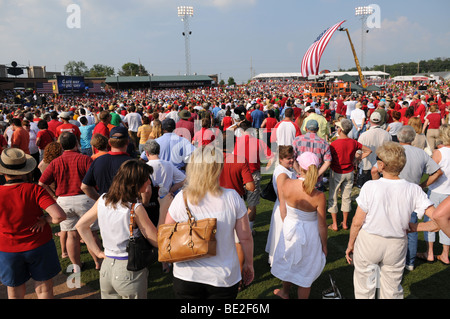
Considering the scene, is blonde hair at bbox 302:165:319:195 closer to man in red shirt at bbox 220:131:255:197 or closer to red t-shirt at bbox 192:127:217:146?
man in red shirt at bbox 220:131:255:197

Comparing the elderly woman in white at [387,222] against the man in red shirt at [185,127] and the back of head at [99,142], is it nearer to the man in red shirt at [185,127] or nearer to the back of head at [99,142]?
the back of head at [99,142]

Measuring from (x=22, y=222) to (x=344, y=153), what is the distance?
4.69 m

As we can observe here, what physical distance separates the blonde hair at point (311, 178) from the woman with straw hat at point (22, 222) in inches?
93.0

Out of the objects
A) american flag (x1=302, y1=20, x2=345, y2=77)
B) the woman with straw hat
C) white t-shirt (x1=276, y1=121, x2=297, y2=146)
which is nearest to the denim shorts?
the woman with straw hat

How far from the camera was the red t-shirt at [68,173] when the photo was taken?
387 cm

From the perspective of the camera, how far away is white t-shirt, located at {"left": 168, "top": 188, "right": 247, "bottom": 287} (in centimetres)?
216

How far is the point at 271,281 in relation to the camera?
4.00 meters

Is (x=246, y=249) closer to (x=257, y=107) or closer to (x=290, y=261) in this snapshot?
(x=290, y=261)

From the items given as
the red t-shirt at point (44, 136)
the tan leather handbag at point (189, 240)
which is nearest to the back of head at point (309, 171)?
the tan leather handbag at point (189, 240)

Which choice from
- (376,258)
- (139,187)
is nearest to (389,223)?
(376,258)

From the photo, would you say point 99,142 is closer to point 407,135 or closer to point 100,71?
point 407,135

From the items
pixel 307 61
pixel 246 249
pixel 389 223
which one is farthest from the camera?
pixel 307 61

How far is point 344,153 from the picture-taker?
5.18 meters
